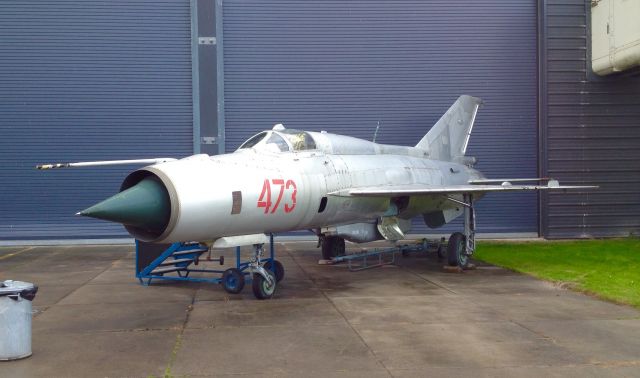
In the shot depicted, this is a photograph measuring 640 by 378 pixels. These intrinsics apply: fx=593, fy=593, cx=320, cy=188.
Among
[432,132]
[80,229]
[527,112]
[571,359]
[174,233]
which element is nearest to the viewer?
[571,359]

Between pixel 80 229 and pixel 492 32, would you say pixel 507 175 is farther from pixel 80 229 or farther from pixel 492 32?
pixel 80 229

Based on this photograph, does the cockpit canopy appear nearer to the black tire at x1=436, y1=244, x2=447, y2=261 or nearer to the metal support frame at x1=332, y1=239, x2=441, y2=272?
the metal support frame at x1=332, y1=239, x2=441, y2=272

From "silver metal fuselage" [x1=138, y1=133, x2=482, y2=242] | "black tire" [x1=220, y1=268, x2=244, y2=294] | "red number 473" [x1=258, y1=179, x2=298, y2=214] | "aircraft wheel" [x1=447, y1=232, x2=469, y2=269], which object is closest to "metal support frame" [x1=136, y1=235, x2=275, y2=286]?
"black tire" [x1=220, y1=268, x2=244, y2=294]

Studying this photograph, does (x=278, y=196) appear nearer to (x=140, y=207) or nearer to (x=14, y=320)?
(x=140, y=207)

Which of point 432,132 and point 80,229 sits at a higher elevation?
point 432,132

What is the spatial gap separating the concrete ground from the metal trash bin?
123 mm

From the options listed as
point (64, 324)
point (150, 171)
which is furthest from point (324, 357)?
point (64, 324)

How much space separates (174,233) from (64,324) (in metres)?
1.83

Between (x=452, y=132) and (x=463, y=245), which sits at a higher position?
(x=452, y=132)

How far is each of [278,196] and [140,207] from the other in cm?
222

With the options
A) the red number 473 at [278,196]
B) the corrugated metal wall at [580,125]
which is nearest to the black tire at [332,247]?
the red number 473 at [278,196]

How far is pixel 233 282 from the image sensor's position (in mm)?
9117

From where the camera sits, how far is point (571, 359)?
18.5 feet

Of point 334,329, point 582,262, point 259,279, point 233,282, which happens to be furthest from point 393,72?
point 334,329
